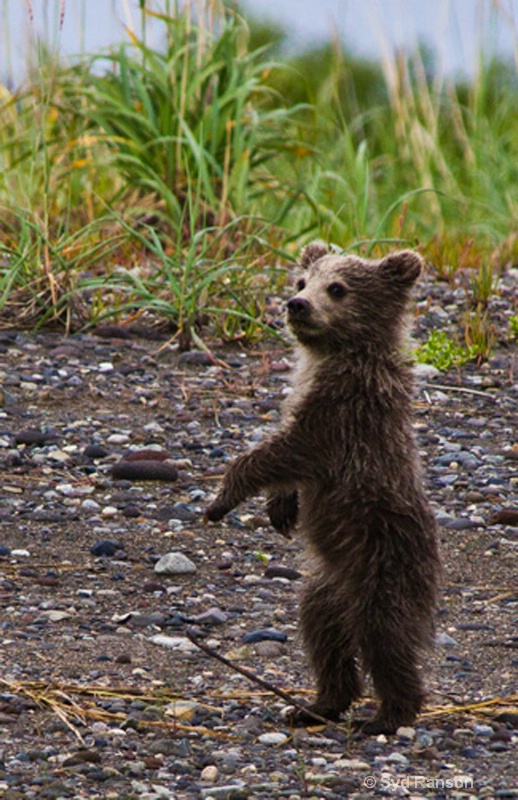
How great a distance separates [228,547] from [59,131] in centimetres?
537

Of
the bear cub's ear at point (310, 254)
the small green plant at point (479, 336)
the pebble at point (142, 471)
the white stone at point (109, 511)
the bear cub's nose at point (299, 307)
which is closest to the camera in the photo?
the bear cub's nose at point (299, 307)

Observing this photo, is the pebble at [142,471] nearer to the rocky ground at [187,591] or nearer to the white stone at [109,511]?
the rocky ground at [187,591]

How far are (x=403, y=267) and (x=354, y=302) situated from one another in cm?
21

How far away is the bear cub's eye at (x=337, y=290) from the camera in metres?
4.39

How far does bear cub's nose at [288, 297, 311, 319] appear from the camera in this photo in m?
4.23

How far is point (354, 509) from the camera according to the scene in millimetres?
4055

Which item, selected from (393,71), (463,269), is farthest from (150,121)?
(393,71)

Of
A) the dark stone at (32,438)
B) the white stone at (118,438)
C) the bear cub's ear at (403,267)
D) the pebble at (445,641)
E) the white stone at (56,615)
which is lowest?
the pebble at (445,641)

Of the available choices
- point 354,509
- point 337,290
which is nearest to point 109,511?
point 337,290

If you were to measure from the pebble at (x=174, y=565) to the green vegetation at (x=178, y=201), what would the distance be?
223cm

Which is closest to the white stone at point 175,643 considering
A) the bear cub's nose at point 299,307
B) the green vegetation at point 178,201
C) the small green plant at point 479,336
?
the bear cub's nose at point 299,307

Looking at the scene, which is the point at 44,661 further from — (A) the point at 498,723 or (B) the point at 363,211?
(B) the point at 363,211

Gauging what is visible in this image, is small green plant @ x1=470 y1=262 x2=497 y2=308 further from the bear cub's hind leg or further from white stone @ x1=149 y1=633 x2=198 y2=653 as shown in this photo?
the bear cub's hind leg

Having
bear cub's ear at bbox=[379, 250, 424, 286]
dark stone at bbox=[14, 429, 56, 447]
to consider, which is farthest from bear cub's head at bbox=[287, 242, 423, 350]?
dark stone at bbox=[14, 429, 56, 447]
